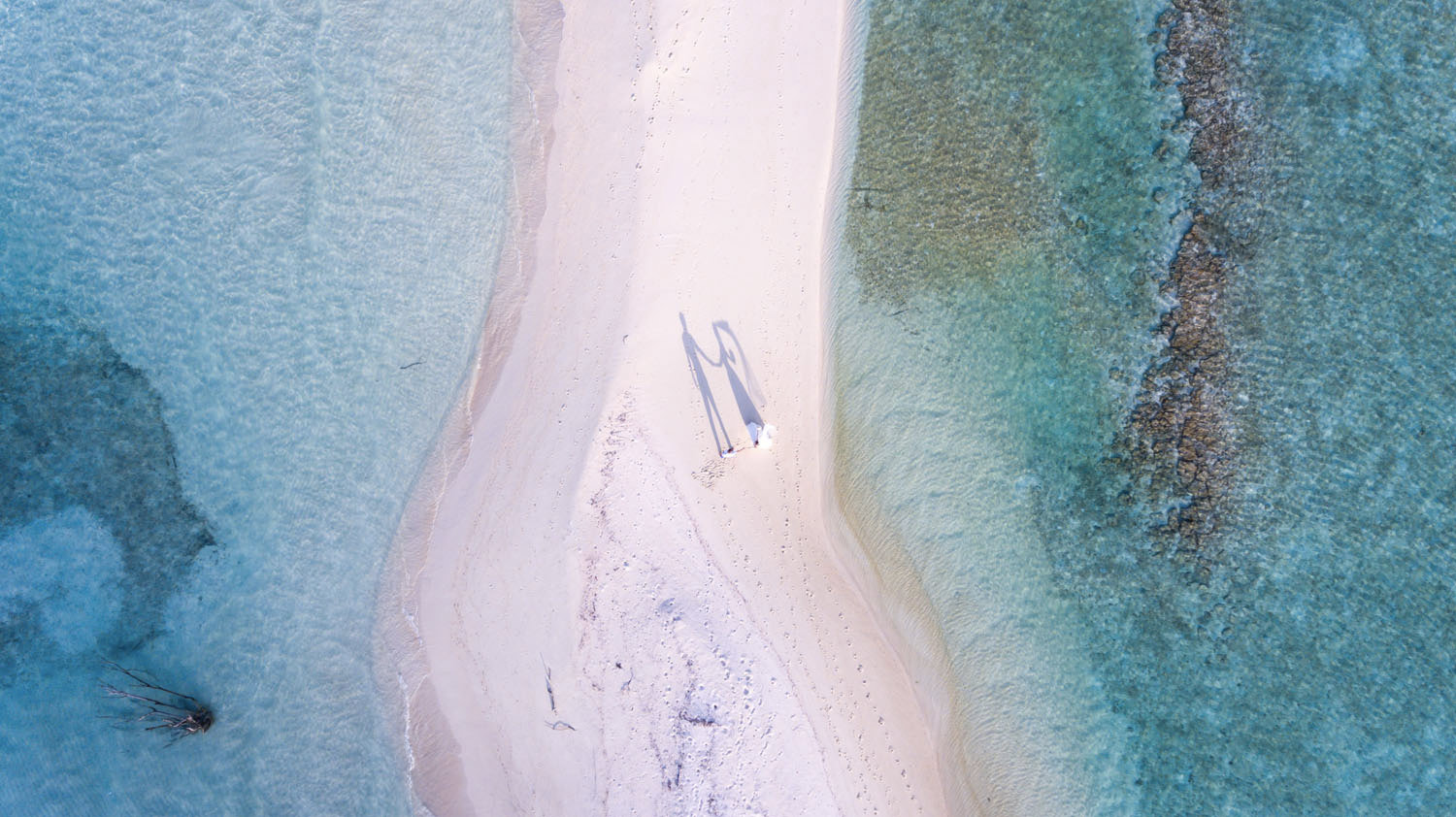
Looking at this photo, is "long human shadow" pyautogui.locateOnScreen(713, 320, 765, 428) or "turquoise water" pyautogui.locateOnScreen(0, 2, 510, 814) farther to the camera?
"turquoise water" pyautogui.locateOnScreen(0, 2, 510, 814)

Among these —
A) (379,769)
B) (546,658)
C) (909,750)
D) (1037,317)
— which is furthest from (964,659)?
(379,769)

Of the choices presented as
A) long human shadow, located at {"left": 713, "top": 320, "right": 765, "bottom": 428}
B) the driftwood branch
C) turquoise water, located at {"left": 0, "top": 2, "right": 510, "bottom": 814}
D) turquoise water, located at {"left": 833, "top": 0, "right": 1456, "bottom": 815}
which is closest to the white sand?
long human shadow, located at {"left": 713, "top": 320, "right": 765, "bottom": 428}

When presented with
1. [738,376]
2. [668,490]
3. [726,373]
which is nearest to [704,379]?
[726,373]

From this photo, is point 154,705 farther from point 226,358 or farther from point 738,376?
point 738,376

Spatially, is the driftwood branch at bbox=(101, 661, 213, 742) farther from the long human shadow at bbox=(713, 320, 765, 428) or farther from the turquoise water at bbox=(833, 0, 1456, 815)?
the turquoise water at bbox=(833, 0, 1456, 815)

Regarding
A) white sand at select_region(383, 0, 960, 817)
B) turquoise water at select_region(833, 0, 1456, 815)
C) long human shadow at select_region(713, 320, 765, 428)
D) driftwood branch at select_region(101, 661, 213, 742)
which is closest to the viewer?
turquoise water at select_region(833, 0, 1456, 815)
